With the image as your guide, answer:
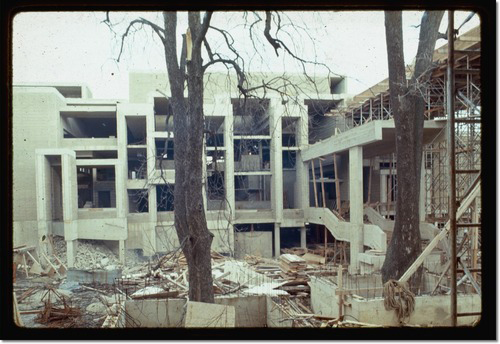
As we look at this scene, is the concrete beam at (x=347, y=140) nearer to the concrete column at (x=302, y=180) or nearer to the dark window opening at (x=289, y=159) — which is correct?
the concrete column at (x=302, y=180)

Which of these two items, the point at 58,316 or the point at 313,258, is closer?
the point at 58,316

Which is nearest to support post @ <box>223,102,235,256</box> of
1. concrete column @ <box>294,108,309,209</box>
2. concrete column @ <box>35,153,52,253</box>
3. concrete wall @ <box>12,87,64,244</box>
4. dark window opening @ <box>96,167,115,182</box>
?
concrete column @ <box>294,108,309,209</box>

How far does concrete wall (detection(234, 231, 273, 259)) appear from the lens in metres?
16.2

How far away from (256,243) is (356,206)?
618 cm

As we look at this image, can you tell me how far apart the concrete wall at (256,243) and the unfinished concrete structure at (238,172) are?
0.06m

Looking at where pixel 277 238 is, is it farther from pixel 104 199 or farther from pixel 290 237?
pixel 104 199

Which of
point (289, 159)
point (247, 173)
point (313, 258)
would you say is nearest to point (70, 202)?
point (247, 173)

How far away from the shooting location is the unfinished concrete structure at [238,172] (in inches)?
476

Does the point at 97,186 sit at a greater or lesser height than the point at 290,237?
greater

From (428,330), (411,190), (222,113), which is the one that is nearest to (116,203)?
(222,113)

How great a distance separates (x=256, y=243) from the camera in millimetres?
16609

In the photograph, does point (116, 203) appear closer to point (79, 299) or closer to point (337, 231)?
point (79, 299)

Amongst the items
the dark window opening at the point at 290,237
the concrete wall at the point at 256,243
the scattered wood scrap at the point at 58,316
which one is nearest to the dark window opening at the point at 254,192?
the concrete wall at the point at 256,243

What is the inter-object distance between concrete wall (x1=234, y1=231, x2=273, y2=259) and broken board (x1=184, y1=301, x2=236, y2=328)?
37.7 feet
